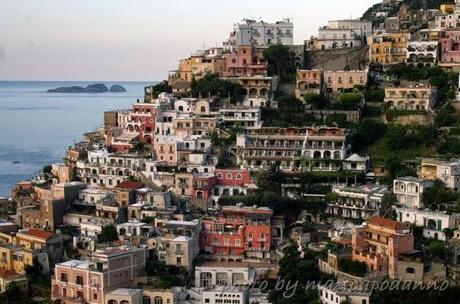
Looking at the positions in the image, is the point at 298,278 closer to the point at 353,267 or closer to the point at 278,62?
the point at 353,267

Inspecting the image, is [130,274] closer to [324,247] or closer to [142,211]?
[142,211]

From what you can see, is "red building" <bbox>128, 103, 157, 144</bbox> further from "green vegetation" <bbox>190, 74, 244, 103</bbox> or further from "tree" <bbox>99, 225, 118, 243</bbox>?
"tree" <bbox>99, 225, 118, 243</bbox>

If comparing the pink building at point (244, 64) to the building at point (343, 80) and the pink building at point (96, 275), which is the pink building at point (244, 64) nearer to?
the building at point (343, 80)

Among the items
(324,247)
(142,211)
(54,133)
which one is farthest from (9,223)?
(54,133)

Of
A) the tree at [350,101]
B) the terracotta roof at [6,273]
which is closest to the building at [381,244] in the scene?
the terracotta roof at [6,273]

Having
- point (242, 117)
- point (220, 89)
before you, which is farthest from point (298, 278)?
point (220, 89)

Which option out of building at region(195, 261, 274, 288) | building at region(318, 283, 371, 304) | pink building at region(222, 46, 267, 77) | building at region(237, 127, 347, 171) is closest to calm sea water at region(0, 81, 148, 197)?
pink building at region(222, 46, 267, 77)
